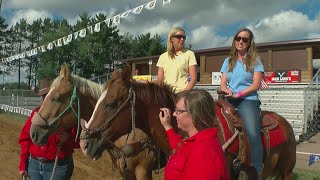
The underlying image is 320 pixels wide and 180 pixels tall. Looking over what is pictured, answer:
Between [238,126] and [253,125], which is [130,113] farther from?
[253,125]

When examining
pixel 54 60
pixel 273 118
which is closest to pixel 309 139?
pixel 273 118

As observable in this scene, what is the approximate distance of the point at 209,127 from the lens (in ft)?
6.81

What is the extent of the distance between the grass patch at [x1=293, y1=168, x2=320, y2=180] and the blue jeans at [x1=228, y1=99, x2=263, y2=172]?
150 inches

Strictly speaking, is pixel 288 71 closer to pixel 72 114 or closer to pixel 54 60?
pixel 72 114

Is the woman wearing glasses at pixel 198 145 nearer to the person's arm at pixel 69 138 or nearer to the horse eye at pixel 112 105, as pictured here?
the horse eye at pixel 112 105

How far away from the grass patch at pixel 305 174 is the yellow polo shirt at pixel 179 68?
14.1ft

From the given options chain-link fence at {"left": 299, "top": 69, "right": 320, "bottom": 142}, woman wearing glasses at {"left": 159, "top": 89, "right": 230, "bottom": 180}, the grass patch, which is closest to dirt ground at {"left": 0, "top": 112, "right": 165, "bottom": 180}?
the grass patch

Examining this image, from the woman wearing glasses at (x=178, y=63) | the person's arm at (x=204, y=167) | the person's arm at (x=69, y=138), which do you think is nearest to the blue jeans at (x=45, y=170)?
the person's arm at (x=69, y=138)

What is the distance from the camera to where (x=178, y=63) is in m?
4.80

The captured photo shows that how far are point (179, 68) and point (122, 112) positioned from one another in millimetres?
1195

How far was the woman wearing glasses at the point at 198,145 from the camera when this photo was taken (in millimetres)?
1916

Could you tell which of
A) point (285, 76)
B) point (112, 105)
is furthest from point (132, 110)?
point (285, 76)

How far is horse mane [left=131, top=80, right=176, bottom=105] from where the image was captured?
13.4ft

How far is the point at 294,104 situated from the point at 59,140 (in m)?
13.0
